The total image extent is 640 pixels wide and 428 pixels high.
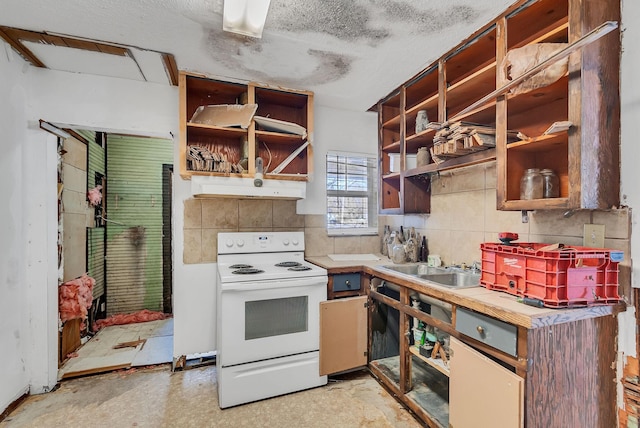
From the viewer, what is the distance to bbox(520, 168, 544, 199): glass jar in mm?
1574

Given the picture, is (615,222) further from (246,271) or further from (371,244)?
(246,271)

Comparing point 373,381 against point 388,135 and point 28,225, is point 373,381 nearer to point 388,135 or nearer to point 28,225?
point 388,135

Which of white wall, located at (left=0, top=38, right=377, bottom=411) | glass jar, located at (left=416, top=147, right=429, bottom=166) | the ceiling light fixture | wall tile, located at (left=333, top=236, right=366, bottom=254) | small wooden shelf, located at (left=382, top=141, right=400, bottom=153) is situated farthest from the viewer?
wall tile, located at (left=333, top=236, right=366, bottom=254)

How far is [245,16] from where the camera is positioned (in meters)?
1.63

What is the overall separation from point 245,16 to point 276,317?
186 centimetres

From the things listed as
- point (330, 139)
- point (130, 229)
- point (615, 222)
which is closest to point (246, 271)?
point (330, 139)

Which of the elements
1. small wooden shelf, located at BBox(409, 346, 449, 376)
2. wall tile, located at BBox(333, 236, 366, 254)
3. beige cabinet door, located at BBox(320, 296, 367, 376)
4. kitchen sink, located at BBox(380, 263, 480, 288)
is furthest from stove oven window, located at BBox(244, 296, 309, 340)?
wall tile, located at BBox(333, 236, 366, 254)

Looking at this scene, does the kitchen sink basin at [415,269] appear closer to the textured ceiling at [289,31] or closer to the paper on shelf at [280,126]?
the paper on shelf at [280,126]

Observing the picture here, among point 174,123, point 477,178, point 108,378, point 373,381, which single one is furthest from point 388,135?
point 108,378

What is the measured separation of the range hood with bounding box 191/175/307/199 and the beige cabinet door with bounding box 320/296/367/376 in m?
0.93

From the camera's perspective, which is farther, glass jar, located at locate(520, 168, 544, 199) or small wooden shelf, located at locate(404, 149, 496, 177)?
small wooden shelf, located at locate(404, 149, 496, 177)

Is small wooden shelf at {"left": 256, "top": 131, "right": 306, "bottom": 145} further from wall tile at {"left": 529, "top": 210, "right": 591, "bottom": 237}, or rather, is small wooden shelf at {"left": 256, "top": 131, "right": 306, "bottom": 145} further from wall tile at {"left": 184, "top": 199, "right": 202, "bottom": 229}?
wall tile at {"left": 529, "top": 210, "right": 591, "bottom": 237}

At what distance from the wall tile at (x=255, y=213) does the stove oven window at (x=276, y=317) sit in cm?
85

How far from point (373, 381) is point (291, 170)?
1917mm
